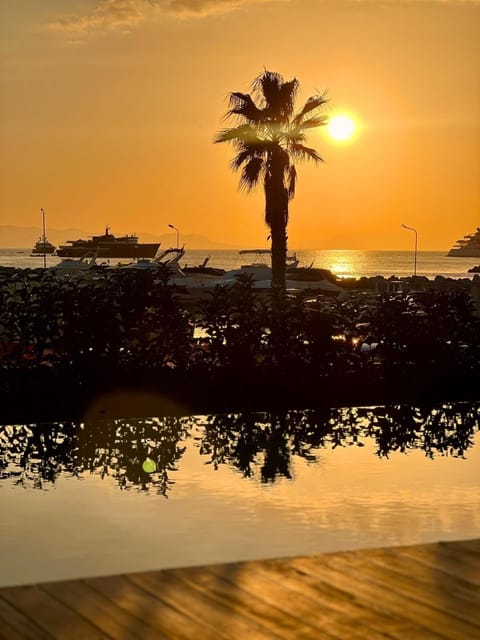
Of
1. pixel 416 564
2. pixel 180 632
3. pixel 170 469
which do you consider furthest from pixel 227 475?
pixel 180 632

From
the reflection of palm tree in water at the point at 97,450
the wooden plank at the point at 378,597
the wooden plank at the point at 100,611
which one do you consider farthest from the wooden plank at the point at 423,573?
the reflection of palm tree in water at the point at 97,450

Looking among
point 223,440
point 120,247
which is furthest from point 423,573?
point 120,247

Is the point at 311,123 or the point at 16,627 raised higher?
the point at 311,123

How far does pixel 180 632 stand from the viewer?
4.59 meters

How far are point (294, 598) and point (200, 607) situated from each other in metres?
0.45

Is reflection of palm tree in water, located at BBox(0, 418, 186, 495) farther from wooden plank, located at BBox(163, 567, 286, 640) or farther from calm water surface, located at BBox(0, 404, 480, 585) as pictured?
wooden plank, located at BBox(163, 567, 286, 640)

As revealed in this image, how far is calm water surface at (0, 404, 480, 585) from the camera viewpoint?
6598 mm

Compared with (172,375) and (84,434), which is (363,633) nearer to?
(84,434)

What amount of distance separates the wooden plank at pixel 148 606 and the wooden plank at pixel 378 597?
2.72ft

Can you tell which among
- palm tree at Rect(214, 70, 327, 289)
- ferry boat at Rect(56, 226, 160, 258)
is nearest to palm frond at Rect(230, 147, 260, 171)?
palm tree at Rect(214, 70, 327, 289)

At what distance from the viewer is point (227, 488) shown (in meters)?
8.28

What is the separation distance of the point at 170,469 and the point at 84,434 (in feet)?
5.39

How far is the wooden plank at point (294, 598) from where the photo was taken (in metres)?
4.62

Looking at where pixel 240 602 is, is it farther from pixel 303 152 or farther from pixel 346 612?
pixel 303 152
